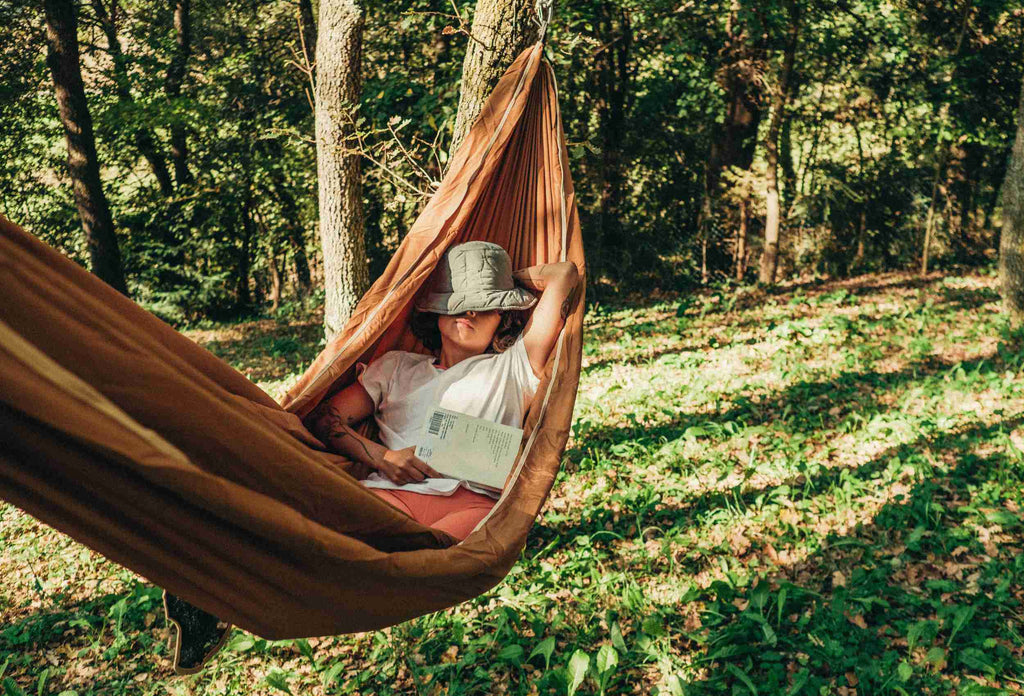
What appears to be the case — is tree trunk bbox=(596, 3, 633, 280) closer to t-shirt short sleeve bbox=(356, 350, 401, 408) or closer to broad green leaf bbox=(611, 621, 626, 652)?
t-shirt short sleeve bbox=(356, 350, 401, 408)

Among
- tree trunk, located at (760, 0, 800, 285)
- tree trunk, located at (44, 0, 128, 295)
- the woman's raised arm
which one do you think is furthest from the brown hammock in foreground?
tree trunk, located at (760, 0, 800, 285)

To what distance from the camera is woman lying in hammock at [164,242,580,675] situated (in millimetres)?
2076

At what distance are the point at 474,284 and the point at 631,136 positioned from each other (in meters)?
6.28

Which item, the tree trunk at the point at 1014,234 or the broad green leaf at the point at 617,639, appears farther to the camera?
the tree trunk at the point at 1014,234

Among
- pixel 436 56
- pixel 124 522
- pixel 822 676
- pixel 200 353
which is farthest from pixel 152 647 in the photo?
pixel 436 56

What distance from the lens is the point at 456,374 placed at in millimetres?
2303

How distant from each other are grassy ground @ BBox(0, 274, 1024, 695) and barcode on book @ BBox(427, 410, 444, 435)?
0.73 m

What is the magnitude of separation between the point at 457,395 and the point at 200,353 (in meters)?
0.85

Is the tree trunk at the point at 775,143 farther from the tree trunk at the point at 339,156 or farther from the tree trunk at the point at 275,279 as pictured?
the tree trunk at the point at 275,279

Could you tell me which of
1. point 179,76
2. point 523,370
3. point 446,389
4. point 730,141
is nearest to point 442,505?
point 446,389

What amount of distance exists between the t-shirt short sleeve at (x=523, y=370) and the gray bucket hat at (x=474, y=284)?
0.49ft

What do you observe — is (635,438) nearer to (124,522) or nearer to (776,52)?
(124,522)

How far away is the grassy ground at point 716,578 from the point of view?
2107mm

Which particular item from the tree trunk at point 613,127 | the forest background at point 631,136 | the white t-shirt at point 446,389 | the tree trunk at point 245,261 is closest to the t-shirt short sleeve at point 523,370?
the white t-shirt at point 446,389
